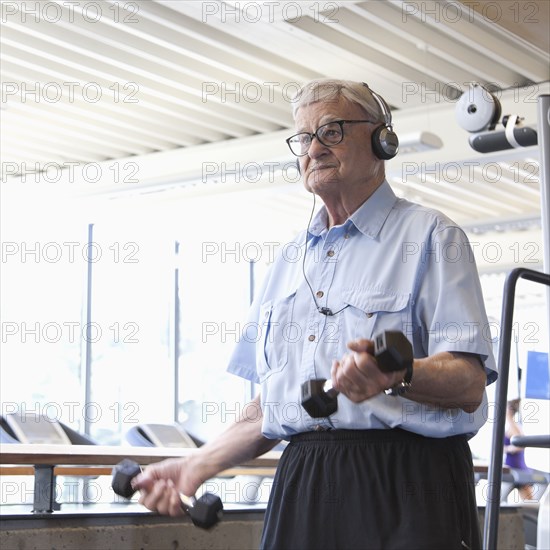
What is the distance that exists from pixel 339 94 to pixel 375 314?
1.55 feet

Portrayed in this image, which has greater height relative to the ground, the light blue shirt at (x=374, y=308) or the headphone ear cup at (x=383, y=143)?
the headphone ear cup at (x=383, y=143)

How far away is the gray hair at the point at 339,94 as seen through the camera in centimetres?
204

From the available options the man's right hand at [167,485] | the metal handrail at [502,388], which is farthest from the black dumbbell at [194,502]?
the metal handrail at [502,388]

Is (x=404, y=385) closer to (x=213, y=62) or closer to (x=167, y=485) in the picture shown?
(x=167, y=485)

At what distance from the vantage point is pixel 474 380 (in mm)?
1767

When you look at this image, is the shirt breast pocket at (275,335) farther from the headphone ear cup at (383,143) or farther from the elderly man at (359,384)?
the headphone ear cup at (383,143)

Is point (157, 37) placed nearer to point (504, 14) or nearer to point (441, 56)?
point (441, 56)

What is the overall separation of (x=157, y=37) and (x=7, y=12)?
1.05 metres

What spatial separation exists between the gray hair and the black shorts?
2.18ft

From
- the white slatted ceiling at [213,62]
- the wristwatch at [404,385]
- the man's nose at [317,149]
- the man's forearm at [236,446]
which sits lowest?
the man's forearm at [236,446]

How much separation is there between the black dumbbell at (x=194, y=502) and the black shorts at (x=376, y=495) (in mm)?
156

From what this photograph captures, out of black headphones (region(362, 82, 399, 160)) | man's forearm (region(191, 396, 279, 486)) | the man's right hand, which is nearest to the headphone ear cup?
black headphones (region(362, 82, 399, 160))

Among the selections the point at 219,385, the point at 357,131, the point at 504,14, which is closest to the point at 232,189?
the point at 219,385

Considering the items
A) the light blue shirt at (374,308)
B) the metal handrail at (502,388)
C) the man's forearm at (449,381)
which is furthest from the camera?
the metal handrail at (502,388)
